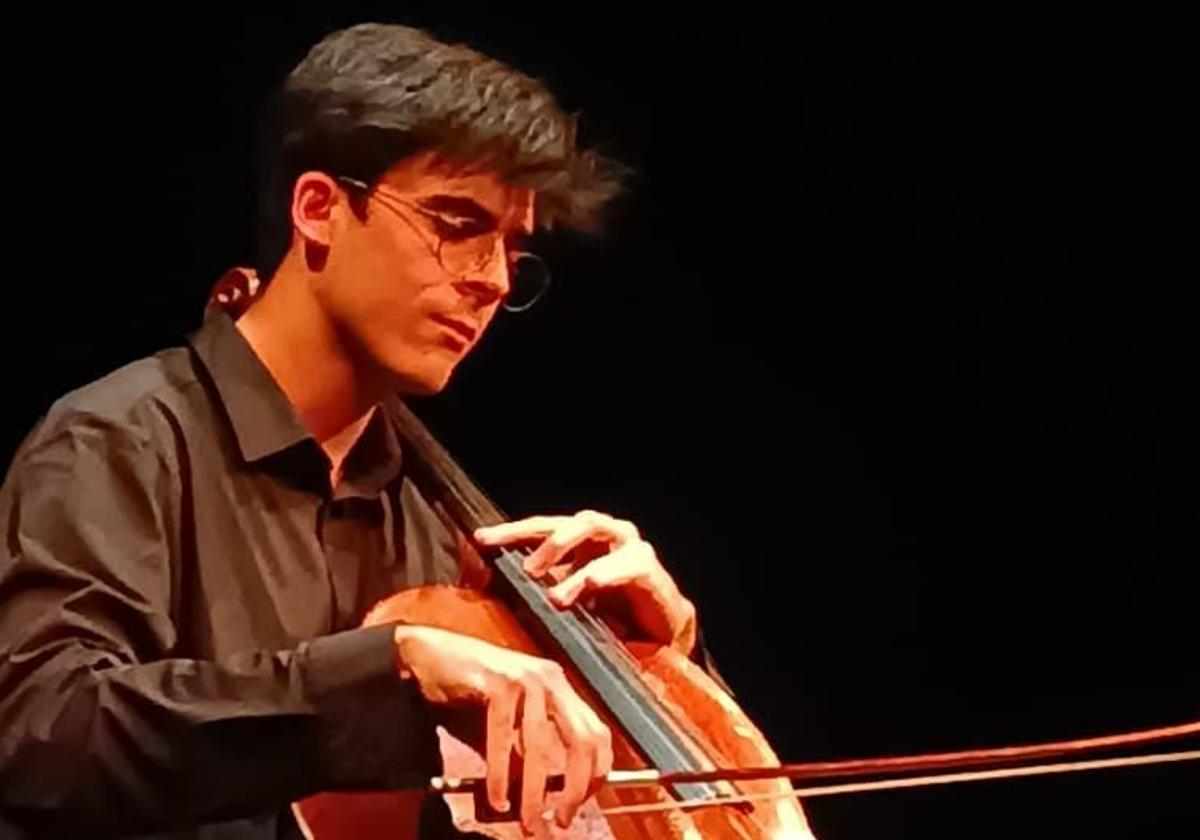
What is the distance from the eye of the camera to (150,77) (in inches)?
77.7

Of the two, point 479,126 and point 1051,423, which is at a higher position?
point 479,126

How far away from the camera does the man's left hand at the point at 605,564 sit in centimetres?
148

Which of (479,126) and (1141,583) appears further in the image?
(1141,583)

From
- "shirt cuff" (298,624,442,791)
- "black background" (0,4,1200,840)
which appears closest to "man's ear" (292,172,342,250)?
"shirt cuff" (298,624,442,791)

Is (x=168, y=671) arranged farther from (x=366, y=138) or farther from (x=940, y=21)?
(x=940, y=21)

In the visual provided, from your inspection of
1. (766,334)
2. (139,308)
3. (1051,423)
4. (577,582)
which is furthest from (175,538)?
(1051,423)

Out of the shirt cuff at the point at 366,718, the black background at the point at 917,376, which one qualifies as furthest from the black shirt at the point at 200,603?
the black background at the point at 917,376

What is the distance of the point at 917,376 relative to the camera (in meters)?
2.26

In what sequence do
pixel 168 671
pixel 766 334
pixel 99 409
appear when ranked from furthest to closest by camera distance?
pixel 766 334 < pixel 99 409 < pixel 168 671

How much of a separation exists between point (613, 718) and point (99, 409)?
1.22ft

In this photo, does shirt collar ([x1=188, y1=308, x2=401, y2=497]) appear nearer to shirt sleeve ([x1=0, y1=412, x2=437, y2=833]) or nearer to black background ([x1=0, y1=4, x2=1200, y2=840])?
shirt sleeve ([x1=0, y1=412, x2=437, y2=833])

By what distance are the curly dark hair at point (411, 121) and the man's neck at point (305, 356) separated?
34mm

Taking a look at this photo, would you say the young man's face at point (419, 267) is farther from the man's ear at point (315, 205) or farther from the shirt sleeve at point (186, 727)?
the shirt sleeve at point (186, 727)

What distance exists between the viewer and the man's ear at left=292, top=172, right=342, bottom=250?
1.48m
